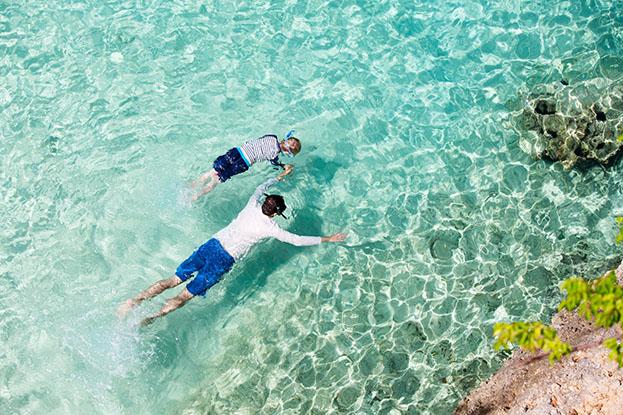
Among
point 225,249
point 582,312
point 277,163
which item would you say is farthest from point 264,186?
point 582,312

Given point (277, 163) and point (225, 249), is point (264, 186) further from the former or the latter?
point (225, 249)

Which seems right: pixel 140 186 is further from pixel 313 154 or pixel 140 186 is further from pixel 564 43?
pixel 564 43

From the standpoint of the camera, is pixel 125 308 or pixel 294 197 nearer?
pixel 125 308

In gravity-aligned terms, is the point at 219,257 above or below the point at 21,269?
below

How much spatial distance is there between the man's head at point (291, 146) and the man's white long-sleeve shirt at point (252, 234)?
164 centimetres

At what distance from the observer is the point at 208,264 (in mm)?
11484

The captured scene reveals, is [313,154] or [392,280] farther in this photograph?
[313,154]

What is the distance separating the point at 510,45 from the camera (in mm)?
15289

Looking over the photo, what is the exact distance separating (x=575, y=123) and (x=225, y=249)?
7.28 meters

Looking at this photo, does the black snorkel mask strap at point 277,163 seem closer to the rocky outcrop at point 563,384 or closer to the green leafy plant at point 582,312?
the rocky outcrop at point 563,384

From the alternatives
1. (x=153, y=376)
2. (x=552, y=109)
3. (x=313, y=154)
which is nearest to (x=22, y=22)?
(x=313, y=154)

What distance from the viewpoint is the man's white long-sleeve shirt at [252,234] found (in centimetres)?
1124

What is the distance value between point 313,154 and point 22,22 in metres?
7.90

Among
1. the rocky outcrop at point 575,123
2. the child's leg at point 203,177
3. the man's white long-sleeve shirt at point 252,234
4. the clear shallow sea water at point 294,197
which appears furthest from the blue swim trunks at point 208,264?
the rocky outcrop at point 575,123
